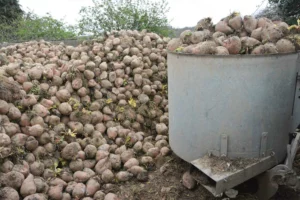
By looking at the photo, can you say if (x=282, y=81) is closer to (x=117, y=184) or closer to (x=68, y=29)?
(x=117, y=184)

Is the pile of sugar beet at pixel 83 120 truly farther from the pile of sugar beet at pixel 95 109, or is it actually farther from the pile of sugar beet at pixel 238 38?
the pile of sugar beet at pixel 238 38

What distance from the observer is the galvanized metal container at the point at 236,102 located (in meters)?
2.16

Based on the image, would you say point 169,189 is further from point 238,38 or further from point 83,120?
point 238,38

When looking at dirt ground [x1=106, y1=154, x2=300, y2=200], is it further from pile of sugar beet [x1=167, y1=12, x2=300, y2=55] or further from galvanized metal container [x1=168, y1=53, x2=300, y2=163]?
pile of sugar beet [x1=167, y1=12, x2=300, y2=55]

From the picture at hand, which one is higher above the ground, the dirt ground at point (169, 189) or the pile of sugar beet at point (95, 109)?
the pile of sugar beet at point (95, 109)

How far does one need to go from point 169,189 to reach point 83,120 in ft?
4.08

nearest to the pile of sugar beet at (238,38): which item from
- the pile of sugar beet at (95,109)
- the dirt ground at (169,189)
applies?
the pile of sugar beet at (95,109)

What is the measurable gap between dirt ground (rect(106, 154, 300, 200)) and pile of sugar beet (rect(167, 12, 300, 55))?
3.83 feet

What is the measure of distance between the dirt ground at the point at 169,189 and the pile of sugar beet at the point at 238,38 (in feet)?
3.83

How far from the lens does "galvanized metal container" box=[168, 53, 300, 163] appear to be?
2158 millimetres

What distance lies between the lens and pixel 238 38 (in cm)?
232

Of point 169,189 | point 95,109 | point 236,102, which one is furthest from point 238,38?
point 95,109

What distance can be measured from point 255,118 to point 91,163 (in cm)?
162

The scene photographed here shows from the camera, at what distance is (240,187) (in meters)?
2.57
